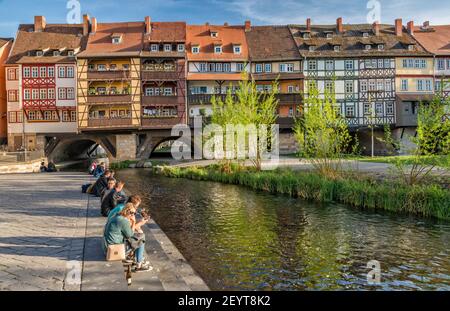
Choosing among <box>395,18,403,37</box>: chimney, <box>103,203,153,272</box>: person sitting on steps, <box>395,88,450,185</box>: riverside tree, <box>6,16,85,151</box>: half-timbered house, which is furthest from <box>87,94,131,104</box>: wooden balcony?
<box>103,203,153,272</box>: person sitting on steps

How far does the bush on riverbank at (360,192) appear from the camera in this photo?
46.4 ft

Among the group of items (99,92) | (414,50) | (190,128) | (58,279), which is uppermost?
(414,50)

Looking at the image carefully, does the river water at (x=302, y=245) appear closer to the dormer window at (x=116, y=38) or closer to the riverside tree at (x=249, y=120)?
the riverside tree at (x=249, y=120)

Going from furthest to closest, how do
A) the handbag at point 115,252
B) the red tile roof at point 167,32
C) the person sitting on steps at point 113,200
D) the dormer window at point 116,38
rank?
the red tile roof at point 167,32 → the dormer window at point 116,38 → the person sitting on steps at point 113,200 → the handbag at point 115,252

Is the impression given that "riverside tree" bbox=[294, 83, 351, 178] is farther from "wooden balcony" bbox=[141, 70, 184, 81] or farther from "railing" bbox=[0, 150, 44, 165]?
"railing" bbox=[0, 150, 44, 165]

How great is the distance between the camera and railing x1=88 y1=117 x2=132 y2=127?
Answer: 4159 cm

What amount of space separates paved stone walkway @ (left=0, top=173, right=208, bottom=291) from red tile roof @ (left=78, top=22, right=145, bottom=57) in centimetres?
3206

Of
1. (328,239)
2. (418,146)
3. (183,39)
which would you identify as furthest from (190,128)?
(328,239)

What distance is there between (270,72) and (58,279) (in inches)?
1583

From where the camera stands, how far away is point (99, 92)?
4228cm

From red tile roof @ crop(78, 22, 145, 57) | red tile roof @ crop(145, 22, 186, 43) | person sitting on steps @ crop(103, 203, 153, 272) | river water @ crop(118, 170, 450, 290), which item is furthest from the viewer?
red tile roof @ crop(145, 22, 186, 43)

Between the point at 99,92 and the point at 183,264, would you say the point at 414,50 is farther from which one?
the point at 183,264

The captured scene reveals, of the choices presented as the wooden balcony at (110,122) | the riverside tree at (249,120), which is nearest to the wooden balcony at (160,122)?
the wooden balcony at (110,122)

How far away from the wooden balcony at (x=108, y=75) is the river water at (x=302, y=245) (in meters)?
28.0
